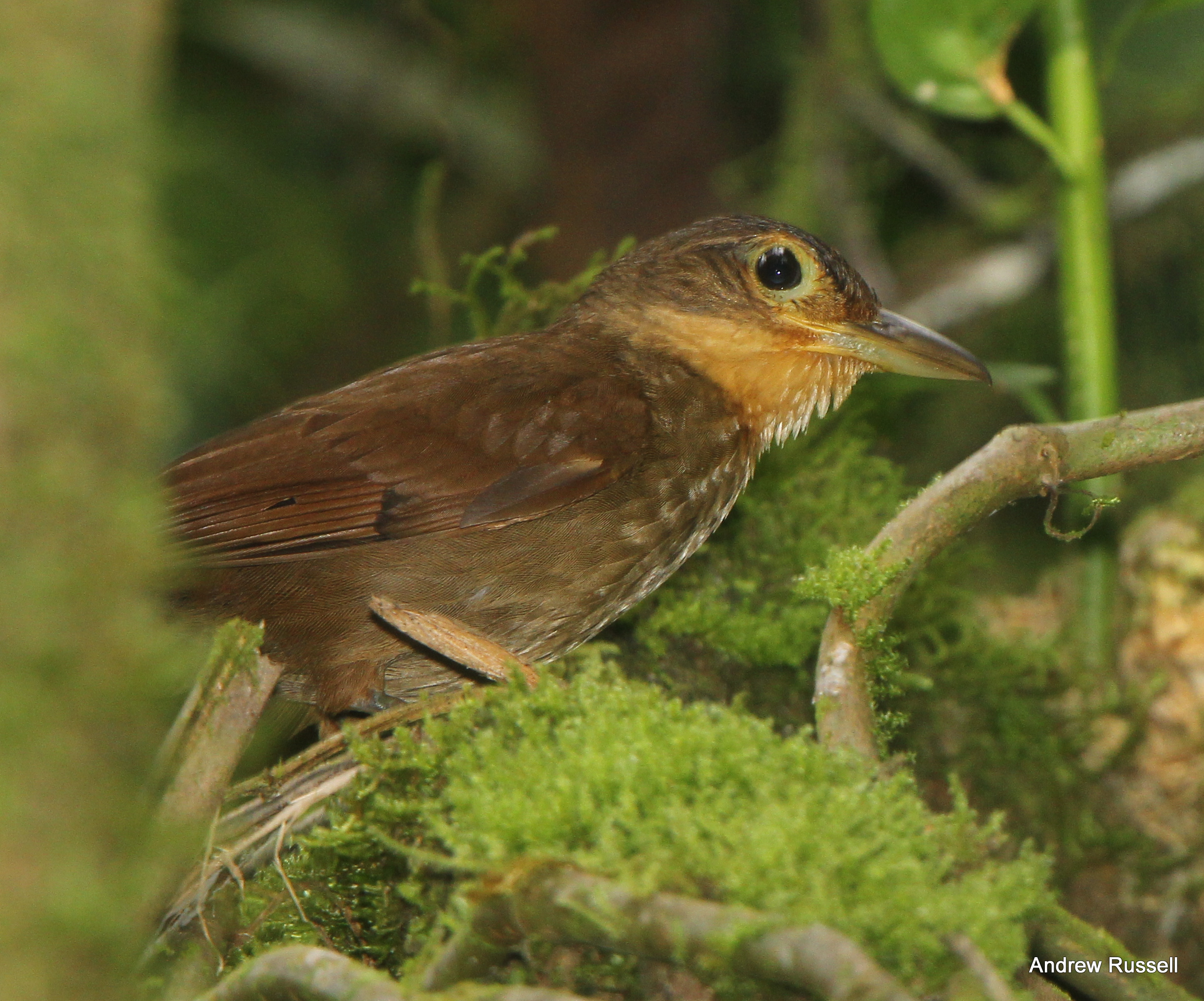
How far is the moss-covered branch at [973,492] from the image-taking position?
7.18 ft

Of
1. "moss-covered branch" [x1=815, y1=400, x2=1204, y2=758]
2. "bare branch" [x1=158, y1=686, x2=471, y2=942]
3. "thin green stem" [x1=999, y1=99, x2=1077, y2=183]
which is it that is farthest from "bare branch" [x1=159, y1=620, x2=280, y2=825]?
"thin green stem" [x1=999, y1=99, x2=1077, y2=183]

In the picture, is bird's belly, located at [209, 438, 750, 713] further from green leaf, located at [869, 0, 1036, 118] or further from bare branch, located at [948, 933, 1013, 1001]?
bare branch, located at [948, 933, 1013, 1001]

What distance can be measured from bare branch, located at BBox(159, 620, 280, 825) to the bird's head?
4.29ft

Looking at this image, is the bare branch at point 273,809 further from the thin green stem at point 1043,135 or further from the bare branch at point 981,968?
the thin green stem at point 1043,135

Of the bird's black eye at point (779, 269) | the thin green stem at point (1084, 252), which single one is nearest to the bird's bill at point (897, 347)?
the bird's black eye at point (779, 269)

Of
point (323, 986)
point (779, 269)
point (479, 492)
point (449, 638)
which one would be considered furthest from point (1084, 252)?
point (323, 986)

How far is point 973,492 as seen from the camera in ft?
7.43

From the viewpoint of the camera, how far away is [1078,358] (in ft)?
12.2

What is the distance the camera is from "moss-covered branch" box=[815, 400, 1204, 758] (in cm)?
219

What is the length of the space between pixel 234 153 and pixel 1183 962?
195 inches

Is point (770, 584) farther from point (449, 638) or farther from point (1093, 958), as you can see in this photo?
point (1093, 958)

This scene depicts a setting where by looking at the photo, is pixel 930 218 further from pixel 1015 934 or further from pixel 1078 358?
pixel 1015 934

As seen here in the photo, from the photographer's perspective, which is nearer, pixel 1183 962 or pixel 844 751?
pixel 844 751

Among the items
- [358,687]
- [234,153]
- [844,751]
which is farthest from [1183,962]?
[234,153]
